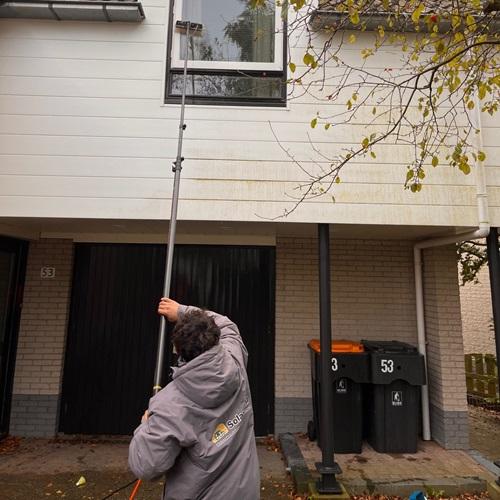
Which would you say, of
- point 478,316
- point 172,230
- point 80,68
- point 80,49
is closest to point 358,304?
point 172,230

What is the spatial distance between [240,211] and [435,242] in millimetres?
2401

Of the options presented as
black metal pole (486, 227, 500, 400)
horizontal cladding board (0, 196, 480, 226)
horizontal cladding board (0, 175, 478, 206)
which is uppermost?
horizontal cladding board (0, 175, 478, 206)

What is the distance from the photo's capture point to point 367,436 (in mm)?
4492

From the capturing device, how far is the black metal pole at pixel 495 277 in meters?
3.74

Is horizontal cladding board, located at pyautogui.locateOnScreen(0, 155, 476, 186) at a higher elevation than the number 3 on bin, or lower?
higher

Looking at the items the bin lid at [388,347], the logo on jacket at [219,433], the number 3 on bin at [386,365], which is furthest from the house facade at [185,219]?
the logo on jacket at [219,433]

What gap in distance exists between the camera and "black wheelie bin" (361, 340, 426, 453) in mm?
4145

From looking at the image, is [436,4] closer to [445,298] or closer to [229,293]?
[445,298]

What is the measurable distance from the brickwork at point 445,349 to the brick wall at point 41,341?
457 centimetres

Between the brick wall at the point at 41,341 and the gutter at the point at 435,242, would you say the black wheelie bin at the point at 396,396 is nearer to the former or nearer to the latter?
the gutter at the point at 435,242

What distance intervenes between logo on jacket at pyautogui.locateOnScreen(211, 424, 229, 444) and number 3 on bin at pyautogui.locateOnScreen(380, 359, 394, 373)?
285 cm

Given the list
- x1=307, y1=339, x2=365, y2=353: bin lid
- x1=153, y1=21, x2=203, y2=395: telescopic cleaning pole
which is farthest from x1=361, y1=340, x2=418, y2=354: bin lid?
x1=153, y1=21, x2=203, y2=395: telescopic cleaning pole

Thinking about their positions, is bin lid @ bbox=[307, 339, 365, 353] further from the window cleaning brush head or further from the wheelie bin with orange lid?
the window cleaning brush head

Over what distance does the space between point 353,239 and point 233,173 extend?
2.08 meters
